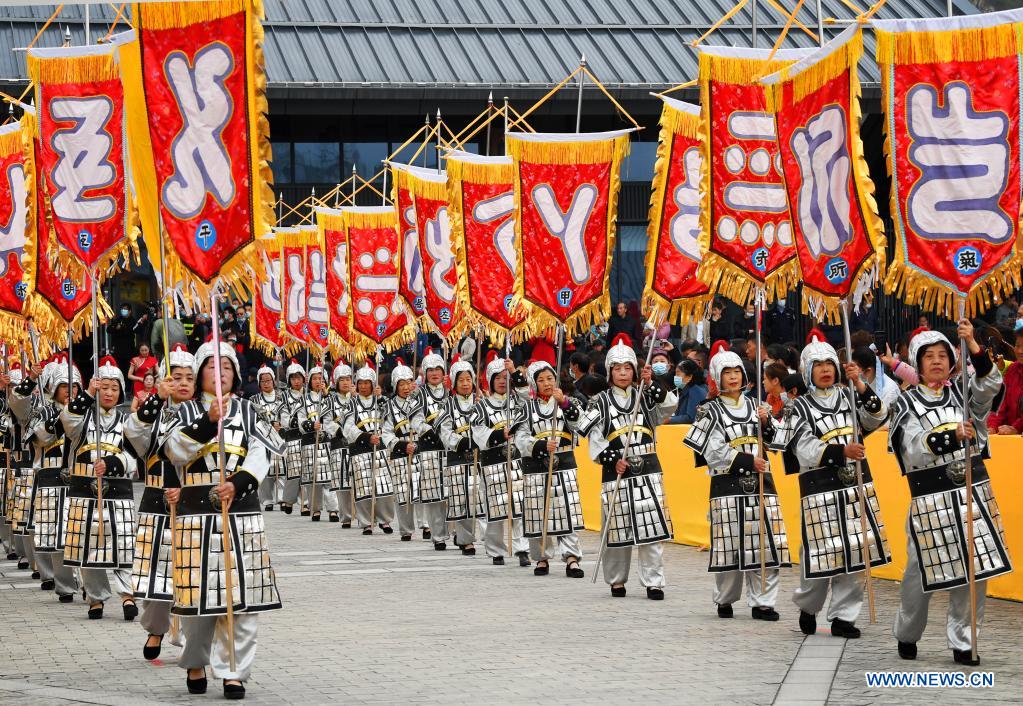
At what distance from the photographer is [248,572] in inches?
311

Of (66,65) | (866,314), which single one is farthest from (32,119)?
(866,314)

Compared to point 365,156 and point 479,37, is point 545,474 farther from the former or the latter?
point 479,37

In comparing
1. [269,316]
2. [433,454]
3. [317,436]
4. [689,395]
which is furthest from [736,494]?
[269,316]

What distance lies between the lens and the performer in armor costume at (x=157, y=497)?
8336 mm

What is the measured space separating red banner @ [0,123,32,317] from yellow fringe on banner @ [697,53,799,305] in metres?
6.31

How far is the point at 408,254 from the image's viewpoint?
17781mm

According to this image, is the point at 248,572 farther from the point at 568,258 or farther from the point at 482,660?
the point at 568,258

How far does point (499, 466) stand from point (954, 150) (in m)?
7.36

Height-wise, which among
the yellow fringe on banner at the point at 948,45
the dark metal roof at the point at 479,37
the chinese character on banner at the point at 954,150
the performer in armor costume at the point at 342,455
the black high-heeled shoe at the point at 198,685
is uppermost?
the dark metal roof at the point at 479,37

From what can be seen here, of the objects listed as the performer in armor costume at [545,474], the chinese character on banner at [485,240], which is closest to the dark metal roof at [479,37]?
the chinese character on banner at [485,240]

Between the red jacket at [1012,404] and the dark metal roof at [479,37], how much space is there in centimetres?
1643

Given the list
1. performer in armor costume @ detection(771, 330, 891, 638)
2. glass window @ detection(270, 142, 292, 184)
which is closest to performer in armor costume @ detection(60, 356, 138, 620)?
performer in armor costume @ detection(771, 330, 891, 638)

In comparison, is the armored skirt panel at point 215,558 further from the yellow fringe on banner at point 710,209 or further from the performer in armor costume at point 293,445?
the performer in armor costume at point 293,445

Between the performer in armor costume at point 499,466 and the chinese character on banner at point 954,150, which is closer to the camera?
the chinese character on banner at point 954,150
